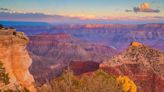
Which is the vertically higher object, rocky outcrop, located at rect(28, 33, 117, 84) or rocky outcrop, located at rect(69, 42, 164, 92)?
rocky outcrop, located at rect(69, 42, 164, 92)

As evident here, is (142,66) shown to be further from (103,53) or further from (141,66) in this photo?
(103,53)

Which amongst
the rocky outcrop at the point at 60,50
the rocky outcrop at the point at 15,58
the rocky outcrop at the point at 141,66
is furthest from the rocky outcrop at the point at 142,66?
the rocky outcrop at the point at 60,50

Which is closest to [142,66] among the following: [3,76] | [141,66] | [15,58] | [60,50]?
[141,66]

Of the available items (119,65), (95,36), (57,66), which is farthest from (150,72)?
(95,36)

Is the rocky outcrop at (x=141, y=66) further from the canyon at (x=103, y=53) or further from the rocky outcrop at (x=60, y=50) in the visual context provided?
the rocky outcrop at (x=60, y=50)

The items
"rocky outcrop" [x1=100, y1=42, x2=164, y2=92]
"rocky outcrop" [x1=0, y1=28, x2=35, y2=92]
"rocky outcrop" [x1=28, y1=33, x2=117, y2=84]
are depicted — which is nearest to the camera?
"rocky outcrop" [x1=0, y1=28, x2=35, y2=92]

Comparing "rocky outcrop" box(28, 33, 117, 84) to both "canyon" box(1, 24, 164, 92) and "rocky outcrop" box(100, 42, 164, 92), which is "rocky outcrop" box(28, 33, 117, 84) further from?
"rocky outcrop" box(100, 42, 164, 92)

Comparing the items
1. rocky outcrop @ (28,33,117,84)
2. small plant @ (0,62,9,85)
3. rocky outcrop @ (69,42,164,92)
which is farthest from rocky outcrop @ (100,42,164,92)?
rocky outcrop @ (28,33,117,84)

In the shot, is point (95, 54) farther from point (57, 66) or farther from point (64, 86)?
point (64, 86)
